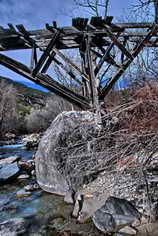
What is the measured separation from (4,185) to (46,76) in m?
3.02

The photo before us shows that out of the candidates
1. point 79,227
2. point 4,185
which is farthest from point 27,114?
point 79,227

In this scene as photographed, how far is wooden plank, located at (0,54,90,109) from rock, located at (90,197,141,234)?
236cm

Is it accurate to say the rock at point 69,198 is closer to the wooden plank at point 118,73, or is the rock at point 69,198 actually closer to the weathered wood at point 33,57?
the wooden plank at point 118,73

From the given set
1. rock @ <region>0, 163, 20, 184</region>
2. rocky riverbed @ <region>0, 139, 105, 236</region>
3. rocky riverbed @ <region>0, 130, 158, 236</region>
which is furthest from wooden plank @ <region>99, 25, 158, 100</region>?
rock @ <region>0, 163, 20, 184</region>

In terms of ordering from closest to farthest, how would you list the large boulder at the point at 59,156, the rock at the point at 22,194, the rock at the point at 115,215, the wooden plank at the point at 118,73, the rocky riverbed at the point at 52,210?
the rock at the point at 115,215 → the rocky riverbed at the point at 52,210 → the large boulder at the point at 59,156 → the rock at the point at 22,194 → the wooden plank at the point at 118,73

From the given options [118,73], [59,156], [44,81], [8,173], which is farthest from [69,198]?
[118,73]

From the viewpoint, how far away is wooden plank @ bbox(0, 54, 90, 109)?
4070 mm

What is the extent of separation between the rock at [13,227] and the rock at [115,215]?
1.05m

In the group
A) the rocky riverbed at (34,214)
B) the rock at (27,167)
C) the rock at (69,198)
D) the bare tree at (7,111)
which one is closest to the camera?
the rocky riverbed at (34,214)

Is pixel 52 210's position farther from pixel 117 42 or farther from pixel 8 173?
pixel 117 42

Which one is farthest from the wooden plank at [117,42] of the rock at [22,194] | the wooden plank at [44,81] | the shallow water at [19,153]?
the shallow water at [19,153]

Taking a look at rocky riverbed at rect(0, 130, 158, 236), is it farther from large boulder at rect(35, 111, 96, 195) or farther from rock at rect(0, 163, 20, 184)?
rock at rect(0, 163, 20, 184)

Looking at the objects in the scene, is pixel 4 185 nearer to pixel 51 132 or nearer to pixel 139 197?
pixel 51 132

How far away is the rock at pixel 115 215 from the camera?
2389 mm
